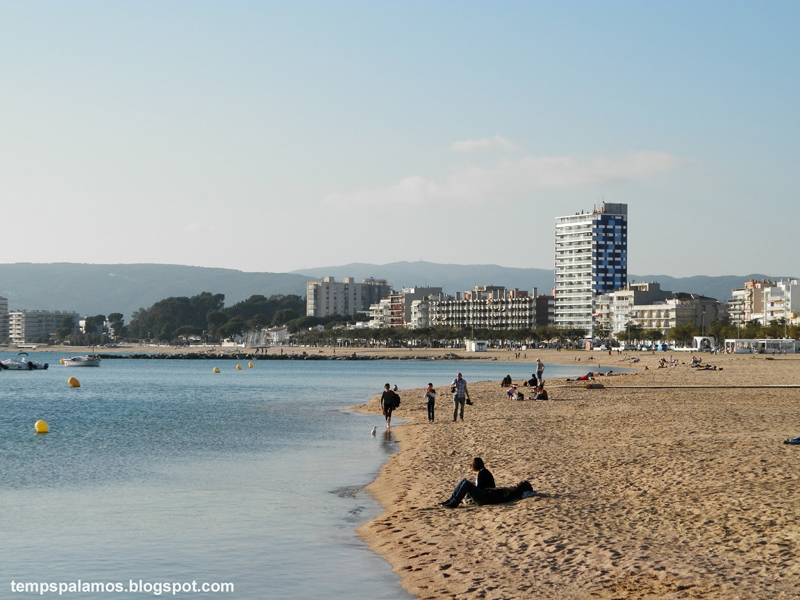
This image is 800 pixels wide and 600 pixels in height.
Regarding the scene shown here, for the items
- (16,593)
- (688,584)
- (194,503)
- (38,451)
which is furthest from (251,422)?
(688,584)

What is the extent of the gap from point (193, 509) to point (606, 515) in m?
7.85

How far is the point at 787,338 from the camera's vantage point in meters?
138

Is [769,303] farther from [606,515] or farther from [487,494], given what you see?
[606,515]

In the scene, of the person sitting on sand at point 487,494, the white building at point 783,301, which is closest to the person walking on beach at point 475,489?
the person sitting on sand at point 487,494

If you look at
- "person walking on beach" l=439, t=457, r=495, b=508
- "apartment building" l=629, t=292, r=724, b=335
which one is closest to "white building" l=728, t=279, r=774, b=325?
"apartment building" l=629, t=292, r=724, b=335

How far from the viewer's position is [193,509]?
1753cm

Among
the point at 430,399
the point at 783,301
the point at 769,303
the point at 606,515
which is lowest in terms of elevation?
the point at 606,515

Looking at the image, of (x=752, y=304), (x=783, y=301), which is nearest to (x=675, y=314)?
(x=752, y=304)

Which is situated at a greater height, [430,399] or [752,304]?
[752,304]

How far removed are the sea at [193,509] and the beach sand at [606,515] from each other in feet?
2.90

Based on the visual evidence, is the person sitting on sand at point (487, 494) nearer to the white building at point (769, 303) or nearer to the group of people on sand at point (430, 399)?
the group of people on sand at point (430, 399)

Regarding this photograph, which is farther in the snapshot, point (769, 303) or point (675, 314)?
point (675, 314)

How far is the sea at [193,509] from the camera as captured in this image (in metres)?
12.2

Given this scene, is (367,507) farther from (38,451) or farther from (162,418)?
(162,418)
